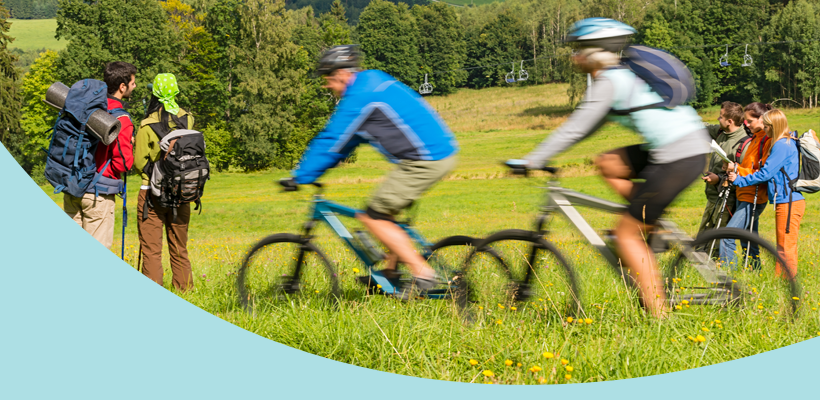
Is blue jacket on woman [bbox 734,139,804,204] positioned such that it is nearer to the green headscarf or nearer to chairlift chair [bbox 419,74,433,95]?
the green headscarf

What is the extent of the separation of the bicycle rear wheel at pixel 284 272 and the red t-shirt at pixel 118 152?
102 centimetres

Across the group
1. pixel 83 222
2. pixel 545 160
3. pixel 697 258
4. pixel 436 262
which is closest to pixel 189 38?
pixel 83 222

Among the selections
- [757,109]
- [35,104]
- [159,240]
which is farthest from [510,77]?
[35,104]

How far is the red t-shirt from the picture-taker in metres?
3.59

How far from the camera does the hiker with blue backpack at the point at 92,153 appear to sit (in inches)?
128

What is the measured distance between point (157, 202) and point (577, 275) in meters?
3.08

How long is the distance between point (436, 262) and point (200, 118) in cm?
1138

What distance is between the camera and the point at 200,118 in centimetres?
1316

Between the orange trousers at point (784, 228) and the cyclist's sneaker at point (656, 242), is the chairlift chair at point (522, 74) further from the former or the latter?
the cyclist's sneaker at point (656, 242)

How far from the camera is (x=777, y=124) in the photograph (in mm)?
3996

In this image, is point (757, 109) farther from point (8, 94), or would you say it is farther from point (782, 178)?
point (8, 94)

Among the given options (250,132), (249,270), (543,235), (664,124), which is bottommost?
(250,132)

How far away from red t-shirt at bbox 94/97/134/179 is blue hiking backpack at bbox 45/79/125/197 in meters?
0.04

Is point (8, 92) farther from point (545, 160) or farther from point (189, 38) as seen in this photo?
point (189, 38)
